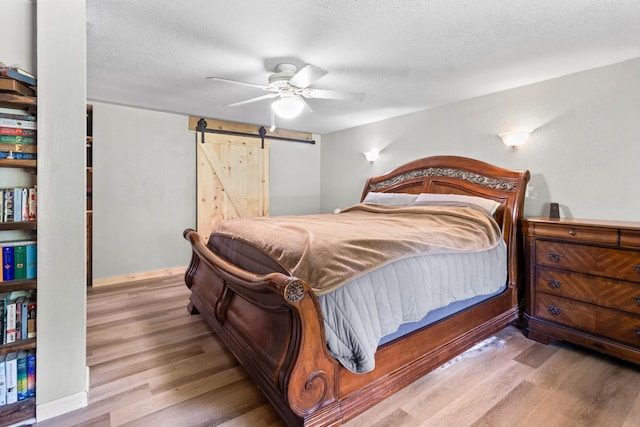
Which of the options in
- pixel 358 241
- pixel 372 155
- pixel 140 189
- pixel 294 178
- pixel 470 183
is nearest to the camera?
pixel 358 241

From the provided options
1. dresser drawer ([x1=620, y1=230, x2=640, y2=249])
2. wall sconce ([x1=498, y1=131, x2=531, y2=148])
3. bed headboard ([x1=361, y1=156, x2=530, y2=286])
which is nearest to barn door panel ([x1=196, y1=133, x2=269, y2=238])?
bed headboard ([x1=361, y1=156, x2=530, y2=286])

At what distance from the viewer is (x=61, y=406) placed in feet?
5.25

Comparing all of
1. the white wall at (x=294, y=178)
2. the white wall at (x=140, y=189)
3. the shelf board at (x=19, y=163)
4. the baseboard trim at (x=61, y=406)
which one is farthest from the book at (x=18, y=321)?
the white wall at (x=294, y=178)

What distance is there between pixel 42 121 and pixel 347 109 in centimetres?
311

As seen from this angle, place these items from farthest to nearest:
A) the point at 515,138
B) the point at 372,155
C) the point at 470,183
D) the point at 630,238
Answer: the point at 372,155
the point at 470,183
the point at 515,138
the point at 630,238

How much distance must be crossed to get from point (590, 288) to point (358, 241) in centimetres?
186

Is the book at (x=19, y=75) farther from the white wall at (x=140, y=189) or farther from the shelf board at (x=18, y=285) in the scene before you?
the white wall at (x=140, y=189)

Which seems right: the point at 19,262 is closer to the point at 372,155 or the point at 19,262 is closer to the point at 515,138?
the point at 515,138

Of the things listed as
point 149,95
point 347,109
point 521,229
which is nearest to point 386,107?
point 347,109

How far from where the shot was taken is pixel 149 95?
3.38 meters

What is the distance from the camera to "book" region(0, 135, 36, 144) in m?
1.51

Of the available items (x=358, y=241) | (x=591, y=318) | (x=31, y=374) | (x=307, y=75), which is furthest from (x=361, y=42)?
(x=31, y=374)

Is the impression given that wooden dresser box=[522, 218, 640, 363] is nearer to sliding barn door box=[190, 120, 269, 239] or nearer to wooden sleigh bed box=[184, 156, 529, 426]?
wooden sleigh bed box=[184, 156, 529, 426]

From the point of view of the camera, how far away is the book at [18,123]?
1.51 meters
